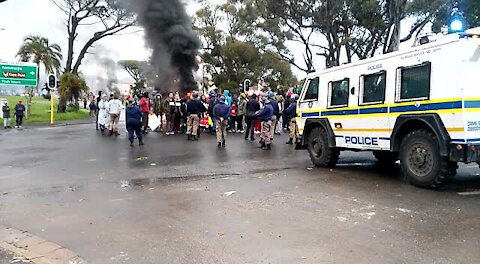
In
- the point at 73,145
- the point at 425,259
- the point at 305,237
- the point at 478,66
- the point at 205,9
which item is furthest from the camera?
the point at 205,9

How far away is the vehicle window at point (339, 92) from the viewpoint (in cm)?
929

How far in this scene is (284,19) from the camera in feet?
98.8

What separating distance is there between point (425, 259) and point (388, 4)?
913 inches

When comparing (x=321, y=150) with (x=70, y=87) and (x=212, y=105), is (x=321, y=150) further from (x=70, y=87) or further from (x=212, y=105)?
(x=70, y=87)

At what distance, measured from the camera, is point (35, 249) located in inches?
194

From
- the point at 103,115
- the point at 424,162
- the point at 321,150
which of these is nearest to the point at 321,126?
the point at 321,150

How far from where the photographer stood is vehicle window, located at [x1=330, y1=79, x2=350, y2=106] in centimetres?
929

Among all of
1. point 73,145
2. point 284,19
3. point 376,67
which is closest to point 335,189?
point 376,67

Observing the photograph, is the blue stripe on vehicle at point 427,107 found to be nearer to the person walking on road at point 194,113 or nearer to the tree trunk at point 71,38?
the person walking on road at point 194,113

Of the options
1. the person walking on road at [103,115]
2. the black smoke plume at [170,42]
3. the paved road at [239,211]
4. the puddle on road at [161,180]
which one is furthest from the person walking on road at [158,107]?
the puddle on road at [161,180]

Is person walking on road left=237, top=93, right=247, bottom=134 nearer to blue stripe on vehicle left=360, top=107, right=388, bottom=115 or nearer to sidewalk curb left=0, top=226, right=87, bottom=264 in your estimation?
blue stripe on vehicle left=360, top=107, right=388, bottom=115

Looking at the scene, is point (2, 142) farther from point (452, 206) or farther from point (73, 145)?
point (452, 206)

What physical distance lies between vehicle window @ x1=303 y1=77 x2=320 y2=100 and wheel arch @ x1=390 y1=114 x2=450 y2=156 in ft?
8.33

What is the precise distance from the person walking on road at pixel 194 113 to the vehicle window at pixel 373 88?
766cm
